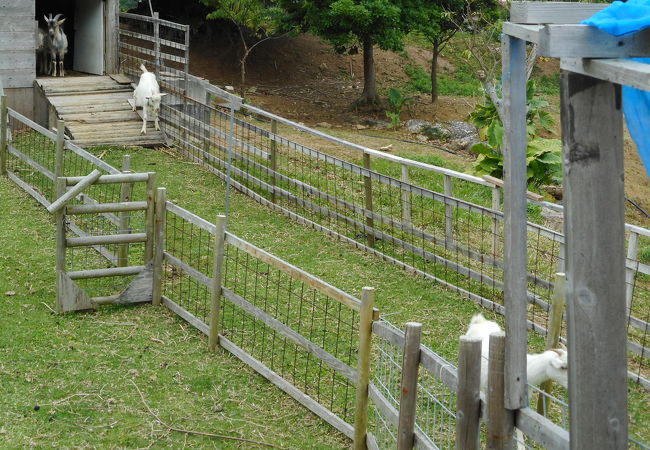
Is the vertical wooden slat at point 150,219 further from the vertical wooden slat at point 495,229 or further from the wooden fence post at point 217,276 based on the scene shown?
the vertical wooden slat at point 495,229

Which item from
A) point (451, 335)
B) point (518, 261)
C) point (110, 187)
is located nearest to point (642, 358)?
point (451, 335)

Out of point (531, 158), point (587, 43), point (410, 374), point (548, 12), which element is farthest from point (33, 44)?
point (587, 43)

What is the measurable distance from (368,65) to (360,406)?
54.8ft

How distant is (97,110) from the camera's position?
15.7m

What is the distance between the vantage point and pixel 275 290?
9516 millimetres

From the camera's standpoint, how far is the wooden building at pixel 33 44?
16.1 m

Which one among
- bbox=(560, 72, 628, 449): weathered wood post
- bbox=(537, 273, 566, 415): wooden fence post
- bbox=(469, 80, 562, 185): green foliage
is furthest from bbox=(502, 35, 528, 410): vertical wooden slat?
bbox=(469, 80, 562, 185): green foliage

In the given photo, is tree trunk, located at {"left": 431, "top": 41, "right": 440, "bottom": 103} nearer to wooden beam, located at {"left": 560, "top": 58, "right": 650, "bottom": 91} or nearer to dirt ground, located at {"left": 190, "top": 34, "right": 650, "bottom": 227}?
dirt ground, located at {"left": 190, "top": 34, "right": 650, "bottom": 227}

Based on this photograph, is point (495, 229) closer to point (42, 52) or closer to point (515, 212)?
point (515, 212)

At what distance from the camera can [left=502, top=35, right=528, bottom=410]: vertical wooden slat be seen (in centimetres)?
385

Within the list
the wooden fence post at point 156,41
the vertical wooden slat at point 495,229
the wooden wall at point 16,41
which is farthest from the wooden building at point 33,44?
the vertical wooden slat at point 495,229

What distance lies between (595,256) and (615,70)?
703 mm

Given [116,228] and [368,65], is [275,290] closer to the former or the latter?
[116,228]

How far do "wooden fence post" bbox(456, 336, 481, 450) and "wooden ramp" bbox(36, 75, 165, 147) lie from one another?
11433mm
